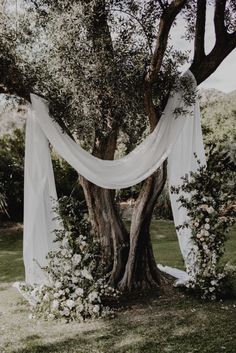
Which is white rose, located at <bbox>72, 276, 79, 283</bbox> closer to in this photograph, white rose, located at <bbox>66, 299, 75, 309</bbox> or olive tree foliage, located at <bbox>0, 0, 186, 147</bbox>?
white rose, located at <bbox>66, 299, 75, 309</bbox>

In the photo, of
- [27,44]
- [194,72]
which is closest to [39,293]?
[27,44]

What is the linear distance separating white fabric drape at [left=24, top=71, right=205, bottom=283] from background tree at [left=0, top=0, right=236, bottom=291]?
20 centimetres

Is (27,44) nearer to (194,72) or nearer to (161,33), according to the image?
(161,33)

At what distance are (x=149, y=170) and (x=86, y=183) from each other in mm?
1038

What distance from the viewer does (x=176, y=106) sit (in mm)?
6398

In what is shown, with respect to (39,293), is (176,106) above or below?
above

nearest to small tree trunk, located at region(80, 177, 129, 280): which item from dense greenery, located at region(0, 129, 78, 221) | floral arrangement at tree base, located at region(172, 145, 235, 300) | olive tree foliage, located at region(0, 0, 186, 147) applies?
olive tree foliage, located at region(0, 0, 186, 147)

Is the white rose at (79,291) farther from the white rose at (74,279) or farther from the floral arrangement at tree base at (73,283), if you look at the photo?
the white rose at (74,279)

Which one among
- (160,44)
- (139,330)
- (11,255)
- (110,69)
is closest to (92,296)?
(139,330)

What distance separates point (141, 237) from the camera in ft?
22.7

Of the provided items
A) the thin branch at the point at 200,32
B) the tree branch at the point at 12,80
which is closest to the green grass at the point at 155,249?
the thin branch at the point at 200,32

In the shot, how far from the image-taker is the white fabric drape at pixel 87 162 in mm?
6457

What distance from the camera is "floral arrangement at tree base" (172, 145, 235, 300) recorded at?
6.17 meters

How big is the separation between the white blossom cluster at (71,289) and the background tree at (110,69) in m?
0.99
